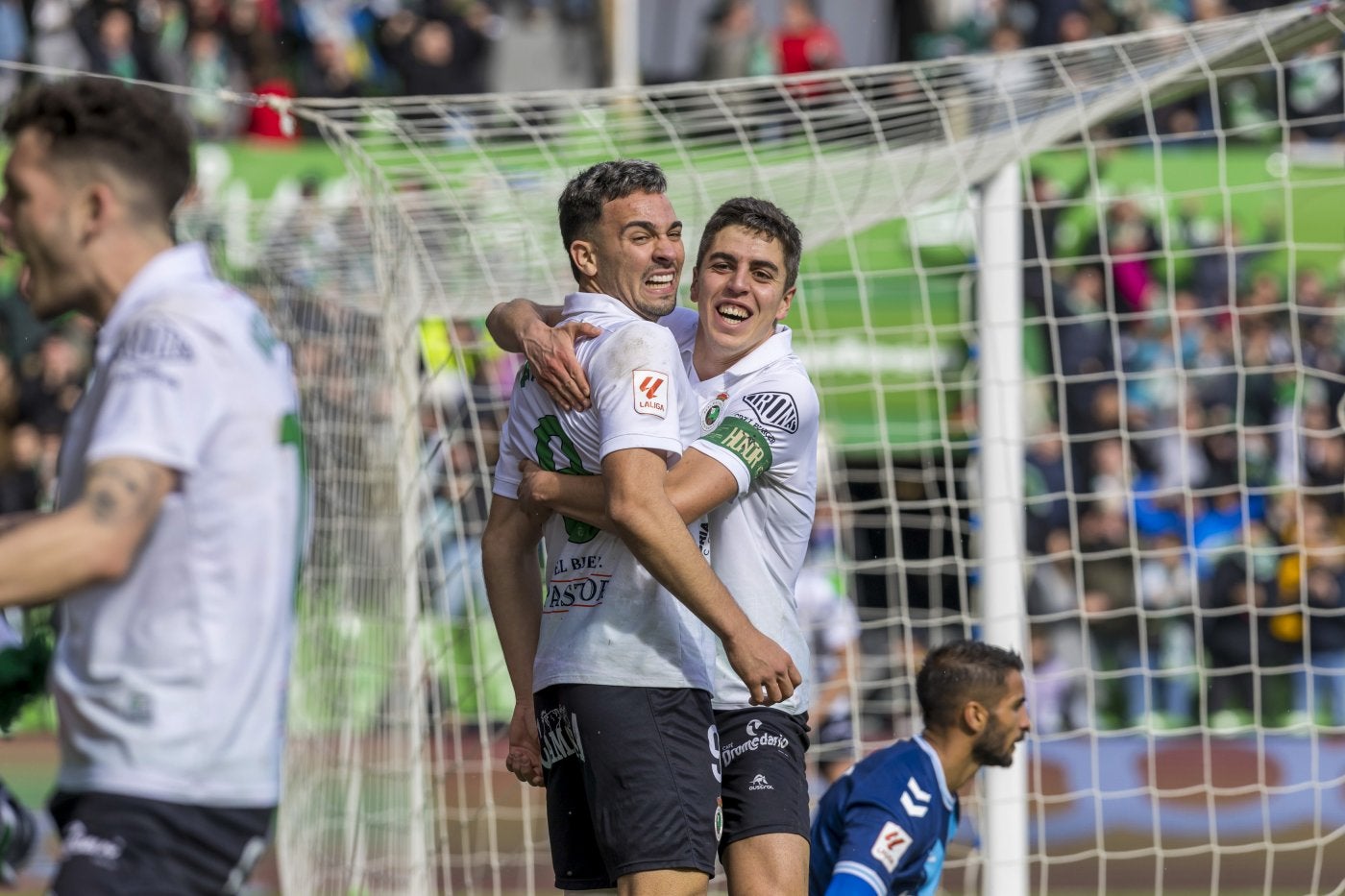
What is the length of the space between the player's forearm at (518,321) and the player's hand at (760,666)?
835mm

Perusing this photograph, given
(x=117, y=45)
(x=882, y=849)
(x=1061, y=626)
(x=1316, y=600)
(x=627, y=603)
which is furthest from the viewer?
(x=117, y=45)

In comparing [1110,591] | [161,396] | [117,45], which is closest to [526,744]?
[161,396]

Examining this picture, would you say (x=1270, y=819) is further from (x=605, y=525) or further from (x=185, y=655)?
(x=185, y=655)

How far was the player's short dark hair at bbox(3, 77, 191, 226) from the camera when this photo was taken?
2.71 metres

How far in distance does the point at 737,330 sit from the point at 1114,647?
868cm

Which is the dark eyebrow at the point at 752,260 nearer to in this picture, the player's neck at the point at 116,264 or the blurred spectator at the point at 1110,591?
the player's neck at the point at 116,264

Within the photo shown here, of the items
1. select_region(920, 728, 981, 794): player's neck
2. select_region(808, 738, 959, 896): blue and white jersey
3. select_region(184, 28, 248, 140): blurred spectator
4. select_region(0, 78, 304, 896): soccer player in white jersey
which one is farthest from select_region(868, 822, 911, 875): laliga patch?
select_region(184, 28, 248, 140): blurred spectator

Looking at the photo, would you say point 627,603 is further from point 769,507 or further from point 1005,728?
point 1005,728

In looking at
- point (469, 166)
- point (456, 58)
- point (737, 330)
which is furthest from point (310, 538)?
point (456, 58)

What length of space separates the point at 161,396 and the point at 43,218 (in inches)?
14.0

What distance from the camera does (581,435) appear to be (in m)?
3.79

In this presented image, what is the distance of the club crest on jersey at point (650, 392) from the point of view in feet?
11.7

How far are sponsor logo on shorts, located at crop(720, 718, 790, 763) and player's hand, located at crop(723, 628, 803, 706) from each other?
511 mm

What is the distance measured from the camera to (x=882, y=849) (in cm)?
441
